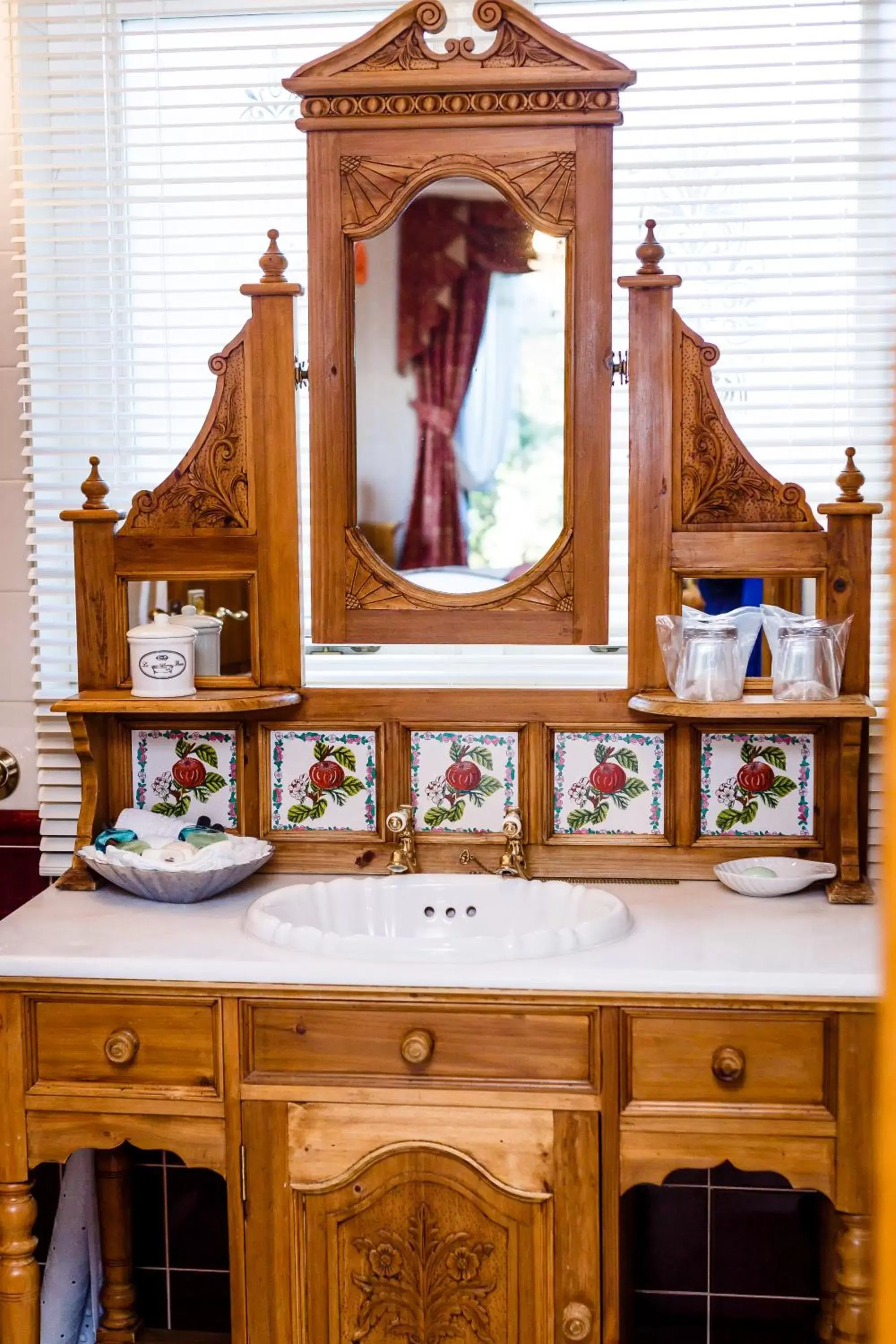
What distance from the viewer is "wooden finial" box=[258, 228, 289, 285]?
92.0 inches

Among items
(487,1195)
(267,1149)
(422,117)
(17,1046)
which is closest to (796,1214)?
(487,1195)

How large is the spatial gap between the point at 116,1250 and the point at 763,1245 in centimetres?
118

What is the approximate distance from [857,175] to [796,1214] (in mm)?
1812

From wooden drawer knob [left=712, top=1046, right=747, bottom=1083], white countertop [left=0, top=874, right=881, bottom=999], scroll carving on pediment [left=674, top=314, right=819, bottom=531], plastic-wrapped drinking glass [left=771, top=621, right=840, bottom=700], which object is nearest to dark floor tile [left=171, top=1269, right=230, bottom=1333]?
white countertop [left=0, top=874, right=881, bottom=999]

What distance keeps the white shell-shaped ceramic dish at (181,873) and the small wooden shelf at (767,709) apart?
0.69m

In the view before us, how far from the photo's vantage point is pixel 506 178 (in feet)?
7.51

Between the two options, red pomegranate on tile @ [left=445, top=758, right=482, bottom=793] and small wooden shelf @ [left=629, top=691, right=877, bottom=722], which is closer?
small wooden shelf @ [left=629, top=691, right=877, bottom=722]

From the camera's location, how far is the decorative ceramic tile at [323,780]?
2436 millimetres

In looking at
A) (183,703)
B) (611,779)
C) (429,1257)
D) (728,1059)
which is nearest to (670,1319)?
(429,1257)

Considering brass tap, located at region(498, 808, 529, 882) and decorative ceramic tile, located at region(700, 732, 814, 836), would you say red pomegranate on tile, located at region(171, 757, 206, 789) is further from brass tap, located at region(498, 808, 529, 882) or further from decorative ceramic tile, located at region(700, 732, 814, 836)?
decorative ceramic tile, located at region(700, 732, 814, 836)

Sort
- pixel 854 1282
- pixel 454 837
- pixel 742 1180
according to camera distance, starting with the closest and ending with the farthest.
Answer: pixel 854 1282 → pixel 454 837 → pixel 742 1180

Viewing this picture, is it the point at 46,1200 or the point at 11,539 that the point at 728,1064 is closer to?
the point at 46,1200

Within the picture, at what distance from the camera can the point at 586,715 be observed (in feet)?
7.83

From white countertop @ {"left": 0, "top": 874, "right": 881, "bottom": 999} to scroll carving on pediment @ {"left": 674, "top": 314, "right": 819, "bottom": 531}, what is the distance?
62 cm
